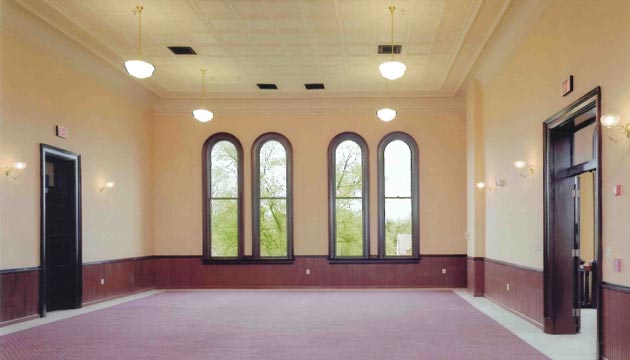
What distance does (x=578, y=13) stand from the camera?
6.88 metres

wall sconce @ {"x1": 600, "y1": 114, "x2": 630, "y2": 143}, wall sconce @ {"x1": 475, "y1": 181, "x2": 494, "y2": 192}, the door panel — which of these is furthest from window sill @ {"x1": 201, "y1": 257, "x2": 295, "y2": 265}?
wall sconce @ {"x1": 600, "y1": 114, "x2": 630, "y2": 143}

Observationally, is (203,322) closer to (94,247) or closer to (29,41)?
(94,247)

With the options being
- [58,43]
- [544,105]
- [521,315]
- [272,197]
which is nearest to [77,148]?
[58,43]

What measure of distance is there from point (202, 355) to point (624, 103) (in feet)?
17.0

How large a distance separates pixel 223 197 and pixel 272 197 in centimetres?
119

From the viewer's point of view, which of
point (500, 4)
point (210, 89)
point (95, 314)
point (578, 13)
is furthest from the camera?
point (210, 89)

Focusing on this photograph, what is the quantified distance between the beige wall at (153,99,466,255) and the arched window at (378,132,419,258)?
17cm

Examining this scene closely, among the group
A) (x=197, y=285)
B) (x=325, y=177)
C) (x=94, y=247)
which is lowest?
(x=197, y=285)

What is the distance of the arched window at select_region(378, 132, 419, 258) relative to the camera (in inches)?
572

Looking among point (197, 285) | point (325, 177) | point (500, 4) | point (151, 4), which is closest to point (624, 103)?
point (500, 4)

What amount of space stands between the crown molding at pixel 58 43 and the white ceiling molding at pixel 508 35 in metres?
6.64

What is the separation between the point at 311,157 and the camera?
14734mm

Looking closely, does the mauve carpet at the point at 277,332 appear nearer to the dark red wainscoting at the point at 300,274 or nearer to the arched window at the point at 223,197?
the dark red wainscoting at the point at 300,274

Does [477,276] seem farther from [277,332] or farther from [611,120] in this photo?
[611,120]
